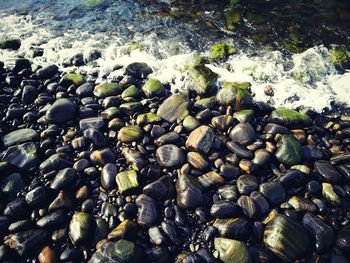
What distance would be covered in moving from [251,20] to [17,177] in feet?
26.7

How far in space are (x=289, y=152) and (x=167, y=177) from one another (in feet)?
7.10

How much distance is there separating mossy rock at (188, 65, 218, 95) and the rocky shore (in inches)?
2.1

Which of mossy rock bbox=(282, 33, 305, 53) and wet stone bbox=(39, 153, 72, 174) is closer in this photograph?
wet stone bbox=(39, 153, 72, 174)

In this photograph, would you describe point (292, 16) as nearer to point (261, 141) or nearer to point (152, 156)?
point (261, 141)

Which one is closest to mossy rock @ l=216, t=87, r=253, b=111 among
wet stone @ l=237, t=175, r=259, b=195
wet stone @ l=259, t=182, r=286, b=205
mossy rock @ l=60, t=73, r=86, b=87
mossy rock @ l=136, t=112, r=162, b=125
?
mossy rock @ l=136, t=112, r=162, b=125

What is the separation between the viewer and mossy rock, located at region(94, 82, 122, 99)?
6.89m

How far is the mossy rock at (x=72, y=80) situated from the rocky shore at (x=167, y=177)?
0.89 ft

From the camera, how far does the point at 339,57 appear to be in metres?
8.16

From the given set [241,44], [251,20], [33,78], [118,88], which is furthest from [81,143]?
[251,20]

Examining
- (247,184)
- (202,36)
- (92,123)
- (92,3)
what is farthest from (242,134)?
(92,3)

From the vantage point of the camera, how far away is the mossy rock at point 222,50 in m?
8.47

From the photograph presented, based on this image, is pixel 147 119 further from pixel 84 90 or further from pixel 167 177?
pixel 84 90

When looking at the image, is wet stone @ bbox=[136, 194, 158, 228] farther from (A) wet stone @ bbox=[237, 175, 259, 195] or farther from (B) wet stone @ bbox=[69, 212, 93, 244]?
(A) wet stone @ bbox=[237, 175, 259, 195]

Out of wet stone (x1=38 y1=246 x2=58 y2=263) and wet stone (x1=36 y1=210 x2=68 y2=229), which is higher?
wet stone (x1=36 y1=210 x2=68 y2=229)
